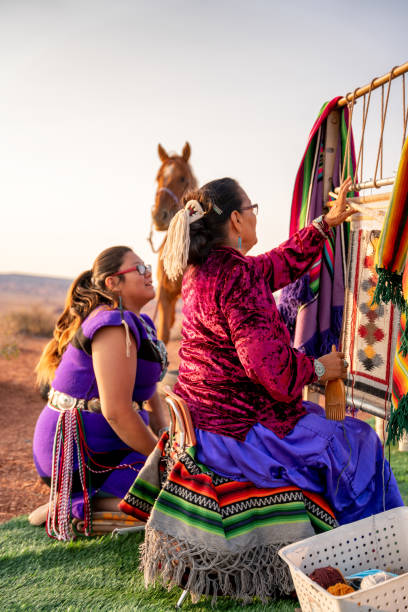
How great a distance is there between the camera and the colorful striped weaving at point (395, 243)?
6.30 ft

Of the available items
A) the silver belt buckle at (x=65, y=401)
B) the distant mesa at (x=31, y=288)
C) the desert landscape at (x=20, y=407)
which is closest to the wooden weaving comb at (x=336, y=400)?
the silver belt buckle at (x=65, y=401)

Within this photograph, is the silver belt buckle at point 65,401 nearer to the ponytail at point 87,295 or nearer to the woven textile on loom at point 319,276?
the ponytail at point 87,295

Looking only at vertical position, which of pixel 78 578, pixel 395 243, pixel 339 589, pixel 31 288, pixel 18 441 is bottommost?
pixel 31 288

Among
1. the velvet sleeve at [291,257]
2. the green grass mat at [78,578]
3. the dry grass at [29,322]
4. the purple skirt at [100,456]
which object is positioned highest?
the velvet sleeve at [291,257]

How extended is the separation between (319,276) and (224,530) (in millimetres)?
1557

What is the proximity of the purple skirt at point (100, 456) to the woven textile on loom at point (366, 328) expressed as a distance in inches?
53.3

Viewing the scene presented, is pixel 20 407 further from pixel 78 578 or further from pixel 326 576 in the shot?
pixel 326 576

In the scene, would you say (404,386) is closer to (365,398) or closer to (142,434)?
(365,398)

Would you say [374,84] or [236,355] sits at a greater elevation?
[374,84]

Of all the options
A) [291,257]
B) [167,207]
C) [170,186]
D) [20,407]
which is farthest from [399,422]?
[20,407]

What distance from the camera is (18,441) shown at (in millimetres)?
6086

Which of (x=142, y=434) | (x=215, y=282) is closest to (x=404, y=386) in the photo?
(x=215, y=282)

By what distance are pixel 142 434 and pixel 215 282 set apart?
1.14 m

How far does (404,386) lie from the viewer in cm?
208
